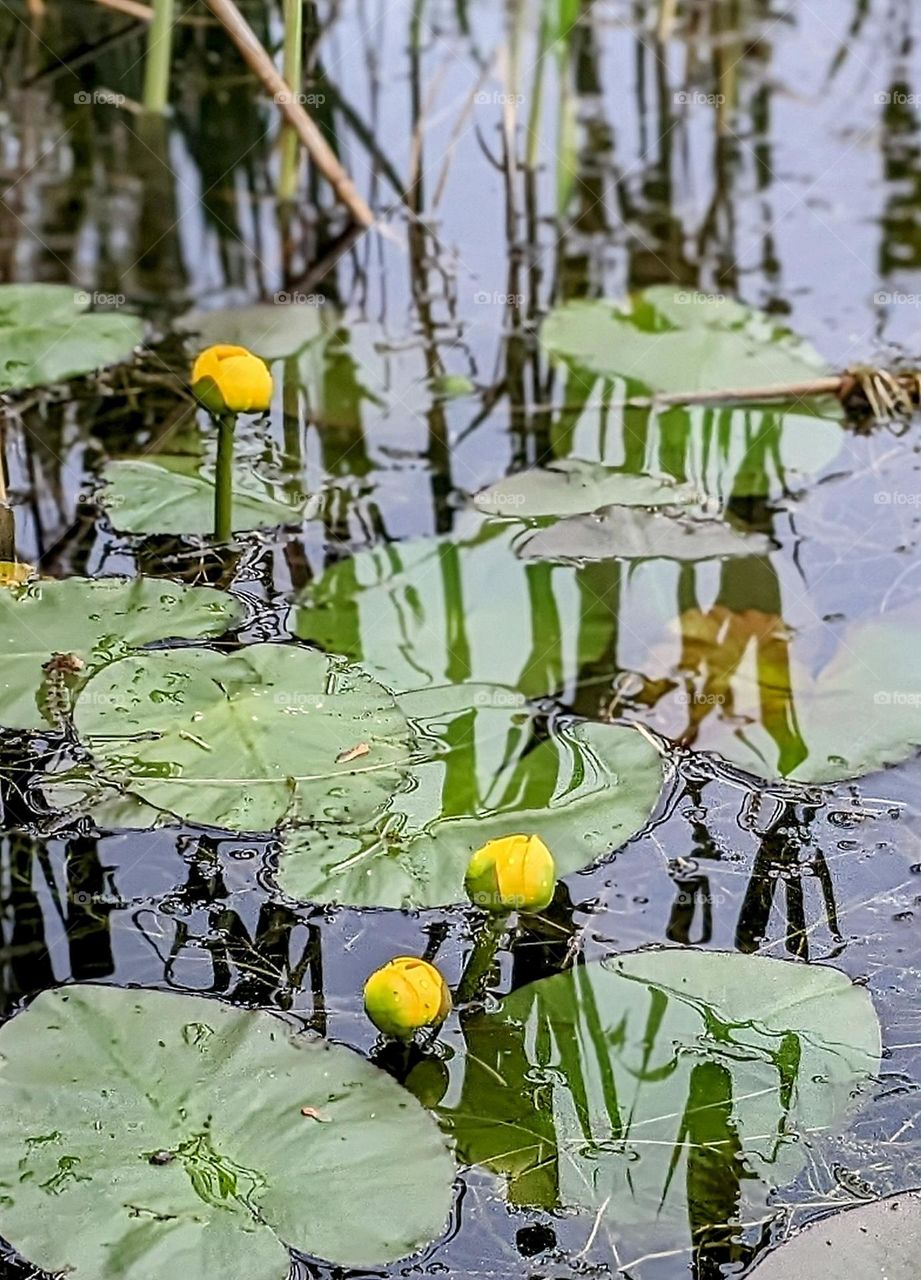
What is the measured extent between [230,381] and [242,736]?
45 centimetres

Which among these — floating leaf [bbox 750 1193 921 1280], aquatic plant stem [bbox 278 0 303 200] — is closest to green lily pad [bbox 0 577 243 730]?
floating leaf [bbox 750 1193 921 1280]

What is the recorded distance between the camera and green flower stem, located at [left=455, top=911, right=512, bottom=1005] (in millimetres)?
1324

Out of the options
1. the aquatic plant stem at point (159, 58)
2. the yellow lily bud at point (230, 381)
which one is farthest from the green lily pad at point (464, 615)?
the aquatic plant stem at point (159, 58)

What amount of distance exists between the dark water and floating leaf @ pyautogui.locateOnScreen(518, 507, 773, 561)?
0.05 metres

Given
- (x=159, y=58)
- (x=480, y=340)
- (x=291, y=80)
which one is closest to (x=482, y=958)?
(x=480, y=340)

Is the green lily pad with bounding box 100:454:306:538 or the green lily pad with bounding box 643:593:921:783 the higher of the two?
the green lily pad with bounding box 100:454:306:538

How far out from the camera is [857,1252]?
113 centimetres

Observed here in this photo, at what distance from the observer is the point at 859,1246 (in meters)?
1.13

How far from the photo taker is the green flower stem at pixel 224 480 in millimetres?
1751

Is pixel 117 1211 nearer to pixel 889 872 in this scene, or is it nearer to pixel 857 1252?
pixel 857 1252

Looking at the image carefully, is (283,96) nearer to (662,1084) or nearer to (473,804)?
(473,804)

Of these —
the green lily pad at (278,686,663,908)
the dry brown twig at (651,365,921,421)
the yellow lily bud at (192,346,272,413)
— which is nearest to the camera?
the green lily pad at (278,686,663,908)

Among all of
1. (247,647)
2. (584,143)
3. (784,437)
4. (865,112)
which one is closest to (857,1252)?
(247,647)

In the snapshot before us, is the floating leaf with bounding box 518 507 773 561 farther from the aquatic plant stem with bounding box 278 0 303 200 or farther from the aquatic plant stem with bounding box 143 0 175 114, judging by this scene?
the aquatic plant stem with bounding box 143 0 175 114
